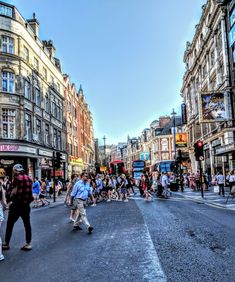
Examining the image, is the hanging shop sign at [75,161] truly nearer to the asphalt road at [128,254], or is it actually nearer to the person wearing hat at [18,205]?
the asphalt road at [128,254]

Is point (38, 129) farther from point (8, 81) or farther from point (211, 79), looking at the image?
point (211, 79)

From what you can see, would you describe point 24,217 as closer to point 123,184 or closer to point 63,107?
point 123,184

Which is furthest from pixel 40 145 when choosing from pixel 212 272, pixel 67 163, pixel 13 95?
pixel 212 272

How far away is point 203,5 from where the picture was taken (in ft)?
125

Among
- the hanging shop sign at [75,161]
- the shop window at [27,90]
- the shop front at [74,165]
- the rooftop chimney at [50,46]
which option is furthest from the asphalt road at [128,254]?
the hanging shop sign at [75,161]

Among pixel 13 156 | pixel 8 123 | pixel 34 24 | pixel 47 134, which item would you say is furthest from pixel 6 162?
pixel 34 24

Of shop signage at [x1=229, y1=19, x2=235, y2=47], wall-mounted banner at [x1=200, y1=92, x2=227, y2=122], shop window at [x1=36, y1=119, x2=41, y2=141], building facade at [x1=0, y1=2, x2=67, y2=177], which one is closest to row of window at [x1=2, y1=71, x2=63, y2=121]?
building facade at [x1=0, y1=2, x2=67, y2=177]

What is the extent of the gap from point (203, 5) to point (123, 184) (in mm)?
26574

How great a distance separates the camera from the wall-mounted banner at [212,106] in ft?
87.4

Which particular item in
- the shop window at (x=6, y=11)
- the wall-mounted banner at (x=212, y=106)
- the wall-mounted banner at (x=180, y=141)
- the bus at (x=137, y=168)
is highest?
the shop window at (x=6, y=11)

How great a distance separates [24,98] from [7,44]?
189 inches

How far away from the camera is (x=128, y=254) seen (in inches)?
245

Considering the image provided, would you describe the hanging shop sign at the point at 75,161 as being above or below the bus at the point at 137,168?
above

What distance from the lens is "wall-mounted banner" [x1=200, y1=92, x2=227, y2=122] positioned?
1049 inches
